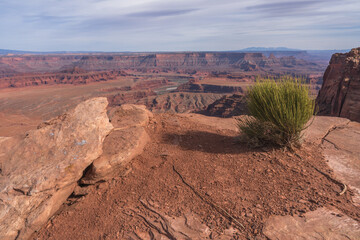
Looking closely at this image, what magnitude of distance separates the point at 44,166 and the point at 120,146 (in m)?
1.20

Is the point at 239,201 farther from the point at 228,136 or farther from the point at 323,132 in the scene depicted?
the point at 323,132

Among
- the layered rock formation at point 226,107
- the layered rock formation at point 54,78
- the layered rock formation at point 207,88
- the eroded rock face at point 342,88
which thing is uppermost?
the eroded rock face at point 342,88

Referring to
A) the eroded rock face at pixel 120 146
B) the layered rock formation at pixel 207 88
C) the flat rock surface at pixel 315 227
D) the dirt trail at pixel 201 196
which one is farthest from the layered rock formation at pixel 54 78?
the flat rock surface at pixel 315 227

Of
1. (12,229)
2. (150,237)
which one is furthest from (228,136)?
(12,229)

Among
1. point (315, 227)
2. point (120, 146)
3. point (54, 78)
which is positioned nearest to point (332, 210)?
point (315, 227)

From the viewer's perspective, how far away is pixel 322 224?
2.60 m

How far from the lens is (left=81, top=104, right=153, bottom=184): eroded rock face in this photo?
136 inches

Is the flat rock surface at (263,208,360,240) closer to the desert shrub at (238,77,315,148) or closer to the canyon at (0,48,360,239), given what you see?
the canyon at (0,48,360,239)

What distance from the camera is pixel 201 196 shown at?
317cm

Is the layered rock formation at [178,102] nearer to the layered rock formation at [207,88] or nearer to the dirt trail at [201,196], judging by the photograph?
the layered rock formation at [207,88]

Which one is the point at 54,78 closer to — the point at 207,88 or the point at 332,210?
the point at 207,88

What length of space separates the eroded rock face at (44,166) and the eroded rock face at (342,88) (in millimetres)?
13909

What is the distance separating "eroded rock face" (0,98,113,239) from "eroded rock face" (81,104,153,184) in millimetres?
143

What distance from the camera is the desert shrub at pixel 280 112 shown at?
4.14 m
